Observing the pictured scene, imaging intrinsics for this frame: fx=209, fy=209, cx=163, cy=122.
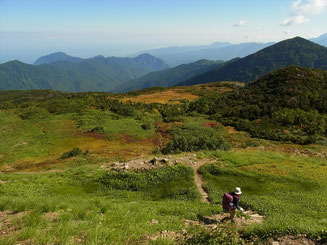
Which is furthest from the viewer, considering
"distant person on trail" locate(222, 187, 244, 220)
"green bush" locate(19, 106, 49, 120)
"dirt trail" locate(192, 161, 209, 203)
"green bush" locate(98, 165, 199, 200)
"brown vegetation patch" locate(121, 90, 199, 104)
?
"brown vegetation patch" locate(121, 90, 199, 104)

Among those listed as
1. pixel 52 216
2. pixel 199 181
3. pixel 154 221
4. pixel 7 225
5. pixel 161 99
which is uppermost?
pixel 7 225

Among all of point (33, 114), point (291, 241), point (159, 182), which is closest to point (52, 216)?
point (159, 182)

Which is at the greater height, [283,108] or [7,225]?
[7,225]

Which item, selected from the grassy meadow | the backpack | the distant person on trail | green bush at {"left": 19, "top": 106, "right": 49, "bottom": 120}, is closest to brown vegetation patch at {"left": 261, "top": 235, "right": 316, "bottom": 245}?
the grassy meadow

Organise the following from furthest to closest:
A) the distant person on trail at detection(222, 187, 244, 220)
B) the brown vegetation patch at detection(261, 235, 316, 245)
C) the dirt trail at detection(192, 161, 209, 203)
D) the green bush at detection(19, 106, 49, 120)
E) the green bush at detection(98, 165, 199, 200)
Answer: the green bush at detection(19, 106, 49, 120), the green bush at detection(98, 165, 199, 200), the dirt trail at detection(192, 161, 209, 203), the distant person on trail at detection(222, 187, 244, 220), the brown vegetation patch at detection(261, 235, 316, 245)

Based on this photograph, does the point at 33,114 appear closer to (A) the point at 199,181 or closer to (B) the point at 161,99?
(A) the point at 199,181

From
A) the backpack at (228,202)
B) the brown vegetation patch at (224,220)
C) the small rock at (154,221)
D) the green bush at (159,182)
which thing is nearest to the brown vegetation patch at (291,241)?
the brown vegetation patch at (224,220)

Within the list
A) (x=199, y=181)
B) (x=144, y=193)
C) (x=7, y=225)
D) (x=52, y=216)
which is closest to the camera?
(x=7, y=225)

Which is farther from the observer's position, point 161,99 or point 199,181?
point 161,99

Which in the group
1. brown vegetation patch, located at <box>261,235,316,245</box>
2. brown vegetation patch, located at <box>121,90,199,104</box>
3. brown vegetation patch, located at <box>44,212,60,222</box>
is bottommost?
brown vegetation patch, located at <box>121,90,199,104</box>

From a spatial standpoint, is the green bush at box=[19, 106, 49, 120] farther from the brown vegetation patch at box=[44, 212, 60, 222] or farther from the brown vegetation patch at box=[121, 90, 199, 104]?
the brown vegetation patch at box=[44, 212, 60, 222]

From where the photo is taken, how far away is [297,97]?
169ft

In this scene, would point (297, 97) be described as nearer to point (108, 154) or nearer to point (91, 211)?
point (108, 154)

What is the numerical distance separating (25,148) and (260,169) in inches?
1451
